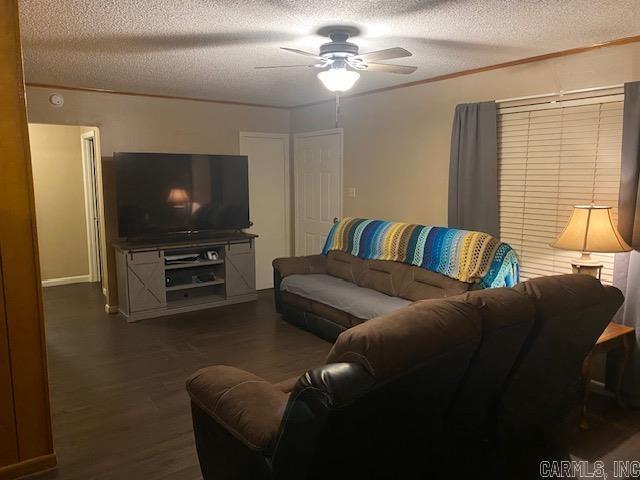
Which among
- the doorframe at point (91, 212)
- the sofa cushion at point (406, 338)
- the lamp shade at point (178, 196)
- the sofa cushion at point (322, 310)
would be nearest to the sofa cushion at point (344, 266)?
the sofa cushion at point (322, 310)

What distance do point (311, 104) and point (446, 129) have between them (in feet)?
7.09

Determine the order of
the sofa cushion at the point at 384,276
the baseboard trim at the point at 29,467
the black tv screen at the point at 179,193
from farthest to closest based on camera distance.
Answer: the black tv screen at the point at 179,193
the sofa cushion at the point at 384,276
the baseboard trim at the point at 29,467

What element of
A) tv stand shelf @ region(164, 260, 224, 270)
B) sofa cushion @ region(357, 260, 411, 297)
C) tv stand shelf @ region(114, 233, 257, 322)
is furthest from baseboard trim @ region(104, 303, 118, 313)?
sofa cushion @ region(357, 260, 411, 297)

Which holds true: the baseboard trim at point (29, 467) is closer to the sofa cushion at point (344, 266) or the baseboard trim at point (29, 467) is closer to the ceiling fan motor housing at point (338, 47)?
the ceiling fan motor housing at point (338, 47)

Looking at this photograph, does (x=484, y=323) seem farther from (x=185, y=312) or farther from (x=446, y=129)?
(x=185, y=312)

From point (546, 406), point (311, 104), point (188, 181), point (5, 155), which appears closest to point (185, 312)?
point (188, 181)

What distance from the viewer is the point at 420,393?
1.65 metres

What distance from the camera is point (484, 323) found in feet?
5.98

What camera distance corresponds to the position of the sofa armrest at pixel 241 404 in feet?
5.65

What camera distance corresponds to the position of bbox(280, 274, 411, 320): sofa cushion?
3957 mm

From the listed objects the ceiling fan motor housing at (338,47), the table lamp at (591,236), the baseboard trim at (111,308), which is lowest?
the baseboard trim at (111,308)

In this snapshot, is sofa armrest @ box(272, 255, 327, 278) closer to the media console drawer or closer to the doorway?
the media console drawer

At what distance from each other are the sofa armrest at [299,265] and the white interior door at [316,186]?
922mm

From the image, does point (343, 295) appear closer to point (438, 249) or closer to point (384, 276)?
point (384, 276)
